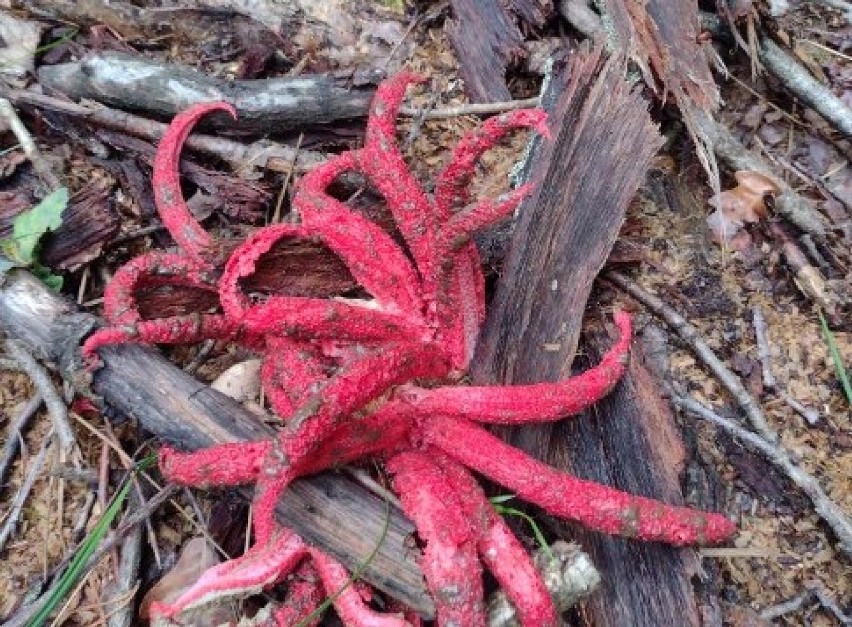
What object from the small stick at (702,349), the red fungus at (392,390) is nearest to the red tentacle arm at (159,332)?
the red fungus at (392,390)

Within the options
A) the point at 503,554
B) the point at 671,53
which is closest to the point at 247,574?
the point at 503,554

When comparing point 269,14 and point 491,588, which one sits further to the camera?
point 269,14

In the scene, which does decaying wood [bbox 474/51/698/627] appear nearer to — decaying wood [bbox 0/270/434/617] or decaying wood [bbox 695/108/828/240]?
decaying wood [bbox 695/108/828/240]

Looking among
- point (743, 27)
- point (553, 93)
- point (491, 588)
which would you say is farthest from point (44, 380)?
point (743, 27)

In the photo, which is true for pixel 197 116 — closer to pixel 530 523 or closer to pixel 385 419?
pixel 385 419

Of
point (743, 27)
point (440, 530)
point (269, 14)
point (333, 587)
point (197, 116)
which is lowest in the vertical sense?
point (333, 587)
